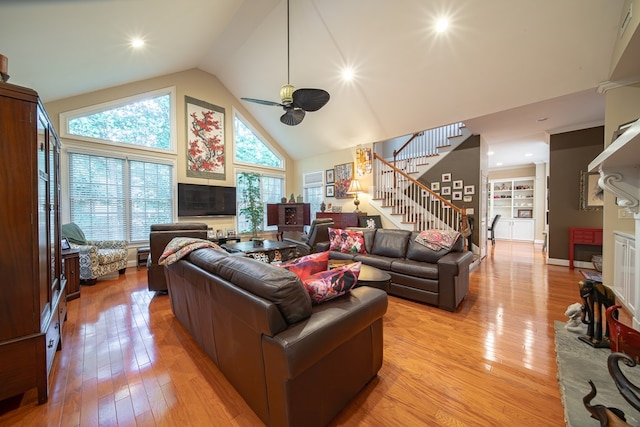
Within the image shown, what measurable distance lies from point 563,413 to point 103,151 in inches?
272

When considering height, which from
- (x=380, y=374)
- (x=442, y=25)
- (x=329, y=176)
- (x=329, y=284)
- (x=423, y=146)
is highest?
(x=442, y=25)

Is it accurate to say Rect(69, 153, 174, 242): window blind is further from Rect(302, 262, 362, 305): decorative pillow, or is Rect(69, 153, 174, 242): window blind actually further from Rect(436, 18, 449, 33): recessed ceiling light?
Rect(436, 18, 449, 33): recessed ceiling light

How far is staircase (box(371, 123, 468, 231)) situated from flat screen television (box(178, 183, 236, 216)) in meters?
3.77

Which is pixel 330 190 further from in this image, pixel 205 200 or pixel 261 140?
pixel 205 200

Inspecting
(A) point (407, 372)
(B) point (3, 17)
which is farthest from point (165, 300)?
(B) point (3, 17)

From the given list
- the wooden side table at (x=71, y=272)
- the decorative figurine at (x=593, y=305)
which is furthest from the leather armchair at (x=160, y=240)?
the decorative figurine at (x=593, y=305)

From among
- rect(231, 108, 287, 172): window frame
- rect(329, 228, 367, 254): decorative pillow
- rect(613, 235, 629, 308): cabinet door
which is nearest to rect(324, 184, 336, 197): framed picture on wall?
rect(231, 108, 287, 172): window frame

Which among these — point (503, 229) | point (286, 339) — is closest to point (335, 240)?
point (286, 339)

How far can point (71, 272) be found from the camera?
3.21 m

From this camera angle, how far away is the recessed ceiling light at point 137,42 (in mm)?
3558

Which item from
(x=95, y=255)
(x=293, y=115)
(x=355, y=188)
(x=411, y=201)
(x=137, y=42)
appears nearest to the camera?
(x=293, y=115)

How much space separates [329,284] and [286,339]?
43cm

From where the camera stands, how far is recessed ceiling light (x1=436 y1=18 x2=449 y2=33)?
3201mm

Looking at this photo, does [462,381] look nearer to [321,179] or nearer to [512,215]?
[321,179]
